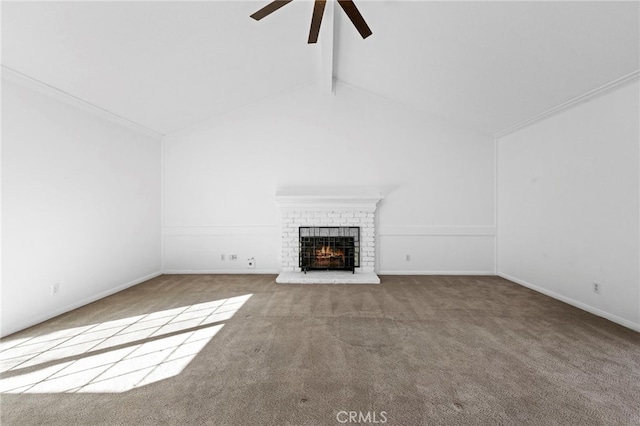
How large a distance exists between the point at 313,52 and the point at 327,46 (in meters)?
0.53

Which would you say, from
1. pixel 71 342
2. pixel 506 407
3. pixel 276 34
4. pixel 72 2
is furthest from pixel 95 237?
pixel 506 407

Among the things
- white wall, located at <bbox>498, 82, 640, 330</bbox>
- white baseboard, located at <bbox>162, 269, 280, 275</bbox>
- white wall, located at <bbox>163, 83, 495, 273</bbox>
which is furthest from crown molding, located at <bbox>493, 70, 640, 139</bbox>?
white baseboard, located at <bbox>162, 269, 280, 275</bbox>

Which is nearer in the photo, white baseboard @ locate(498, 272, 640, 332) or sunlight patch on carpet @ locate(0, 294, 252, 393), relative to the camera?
sunlight patch on carpet @ locate(0, 294, 252, 393)

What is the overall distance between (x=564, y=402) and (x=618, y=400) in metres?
0.34

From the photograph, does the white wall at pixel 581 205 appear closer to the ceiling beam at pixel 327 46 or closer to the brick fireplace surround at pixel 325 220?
the brick fireplace surround at pixel 325 220

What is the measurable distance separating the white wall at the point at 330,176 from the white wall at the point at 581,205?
2.19 feet

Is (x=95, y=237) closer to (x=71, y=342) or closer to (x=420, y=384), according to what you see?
(x=71, y=342)

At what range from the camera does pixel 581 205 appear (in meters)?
3.21

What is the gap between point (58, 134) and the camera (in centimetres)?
306

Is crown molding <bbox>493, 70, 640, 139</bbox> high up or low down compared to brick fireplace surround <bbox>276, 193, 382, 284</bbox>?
up

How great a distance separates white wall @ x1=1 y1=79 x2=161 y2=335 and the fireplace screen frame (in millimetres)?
2596

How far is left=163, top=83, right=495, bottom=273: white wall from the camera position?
4781 millimetres

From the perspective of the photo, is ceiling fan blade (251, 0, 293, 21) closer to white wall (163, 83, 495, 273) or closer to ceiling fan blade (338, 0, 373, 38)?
ceiling fan blade (338, 0, 373, 38)

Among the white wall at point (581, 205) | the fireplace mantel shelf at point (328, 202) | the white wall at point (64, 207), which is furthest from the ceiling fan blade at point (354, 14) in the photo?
the white wall at point (64, 207)
